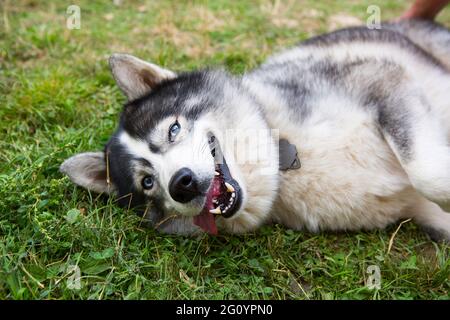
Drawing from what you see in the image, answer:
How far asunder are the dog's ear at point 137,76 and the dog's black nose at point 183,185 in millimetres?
986

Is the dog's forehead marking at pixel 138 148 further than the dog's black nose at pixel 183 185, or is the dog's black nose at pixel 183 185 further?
the dog's forehead marking at pixel 138 148

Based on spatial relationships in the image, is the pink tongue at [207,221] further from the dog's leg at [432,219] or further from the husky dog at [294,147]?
the dog's leg at [432,219]

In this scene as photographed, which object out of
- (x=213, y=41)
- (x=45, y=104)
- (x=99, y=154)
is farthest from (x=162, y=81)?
(x=213, y=41)

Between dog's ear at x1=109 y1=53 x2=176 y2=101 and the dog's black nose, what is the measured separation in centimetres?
99

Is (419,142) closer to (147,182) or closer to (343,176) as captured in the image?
(343,176)

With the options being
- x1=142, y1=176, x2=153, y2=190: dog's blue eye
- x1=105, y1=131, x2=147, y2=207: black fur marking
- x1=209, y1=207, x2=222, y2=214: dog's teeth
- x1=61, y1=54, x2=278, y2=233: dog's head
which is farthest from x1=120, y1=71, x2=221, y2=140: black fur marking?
x1=209, y1=207, x2=222, y2=214: dog's teeth

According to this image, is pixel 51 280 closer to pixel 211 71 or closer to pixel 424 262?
pixel 211 71

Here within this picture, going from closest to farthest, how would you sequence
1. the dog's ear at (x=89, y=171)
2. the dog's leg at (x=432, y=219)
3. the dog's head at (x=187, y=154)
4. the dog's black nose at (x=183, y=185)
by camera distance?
the dog's black nose at (x=183, y=185)
the dog's head at (x=187, y=154)
the dog's leg at (x=432, y=219)
the dog's ear at (x=89, y=171)

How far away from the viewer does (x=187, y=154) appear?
2.74 meters

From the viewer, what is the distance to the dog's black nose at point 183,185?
8.57 feet

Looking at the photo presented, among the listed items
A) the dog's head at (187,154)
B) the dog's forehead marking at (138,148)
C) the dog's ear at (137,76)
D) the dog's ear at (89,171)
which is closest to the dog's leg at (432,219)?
the dog's head at (187,154)

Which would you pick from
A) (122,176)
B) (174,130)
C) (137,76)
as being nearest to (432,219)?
(174,130)

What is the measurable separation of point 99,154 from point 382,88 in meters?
1.91

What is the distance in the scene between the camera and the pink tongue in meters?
2.88
